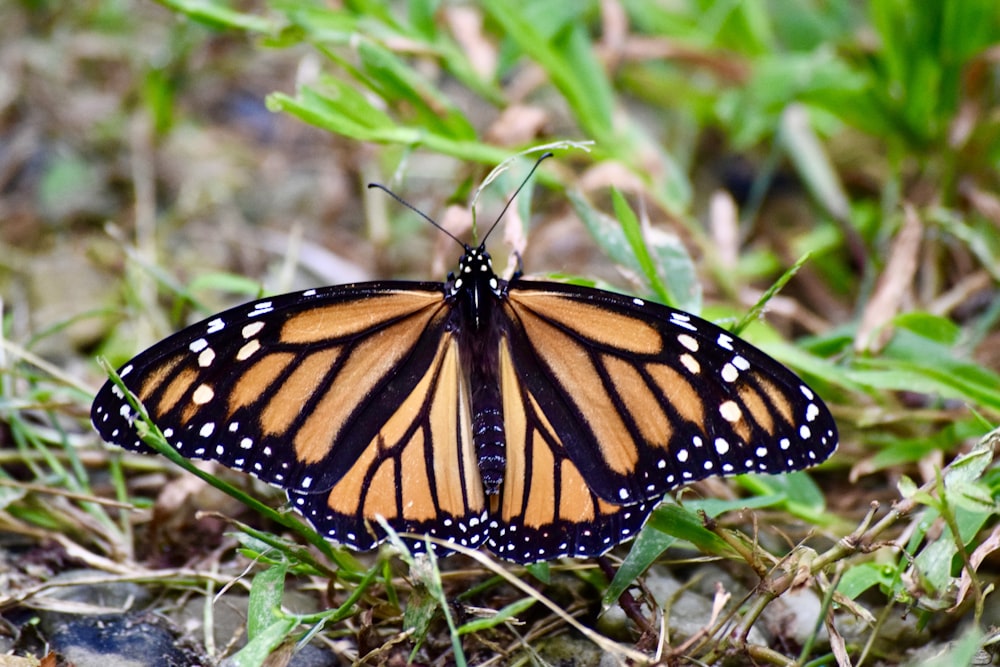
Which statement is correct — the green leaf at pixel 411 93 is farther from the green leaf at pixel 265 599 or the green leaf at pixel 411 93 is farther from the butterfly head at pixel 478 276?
the green leaf at pixel 265 599

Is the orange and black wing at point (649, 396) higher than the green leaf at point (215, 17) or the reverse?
the reverse

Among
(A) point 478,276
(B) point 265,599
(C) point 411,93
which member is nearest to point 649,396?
(A) point 478,276

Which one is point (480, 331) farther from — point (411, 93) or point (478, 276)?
point (411, 93)

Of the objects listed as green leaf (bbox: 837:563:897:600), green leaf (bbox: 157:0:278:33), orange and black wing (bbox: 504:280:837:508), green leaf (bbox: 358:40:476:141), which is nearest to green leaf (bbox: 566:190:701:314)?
orange and black wing (bbox: 504:280:837:508)

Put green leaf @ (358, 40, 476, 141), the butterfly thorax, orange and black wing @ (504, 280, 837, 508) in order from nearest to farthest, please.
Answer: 1. orange and black wing @ (504, 280, 837, 508)
2. the butterfly thorax
3. green leaf @ (358, 40, 476, 141)

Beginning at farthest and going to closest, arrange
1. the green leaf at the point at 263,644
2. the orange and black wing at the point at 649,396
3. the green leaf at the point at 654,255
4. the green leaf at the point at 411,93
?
the green leaf at the point at 411,93 < the green leaf at the point at 654,255 < the orange and black wing at the point at 649,396 < the green leaf at the point at 263,644

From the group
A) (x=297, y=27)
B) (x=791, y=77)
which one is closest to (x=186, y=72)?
(x=297, y=27)

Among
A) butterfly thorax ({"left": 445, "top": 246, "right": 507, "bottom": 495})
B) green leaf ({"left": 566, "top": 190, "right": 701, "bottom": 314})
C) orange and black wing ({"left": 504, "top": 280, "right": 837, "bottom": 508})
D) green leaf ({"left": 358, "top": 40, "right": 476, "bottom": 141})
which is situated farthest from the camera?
green leaf ({"left": 358, "top": 40, "right": 476, "bottom": 141})

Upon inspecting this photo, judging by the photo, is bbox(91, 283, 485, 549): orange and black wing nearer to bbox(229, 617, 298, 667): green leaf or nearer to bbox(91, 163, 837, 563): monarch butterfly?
bbox(91, 163, 837, 563): monarch butterfly

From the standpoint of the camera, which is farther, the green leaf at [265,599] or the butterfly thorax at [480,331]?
the butterfly thorax at [480,331]

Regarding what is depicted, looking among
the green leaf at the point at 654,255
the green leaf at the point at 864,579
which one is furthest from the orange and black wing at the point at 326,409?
the green leaf at the point at 864,579
